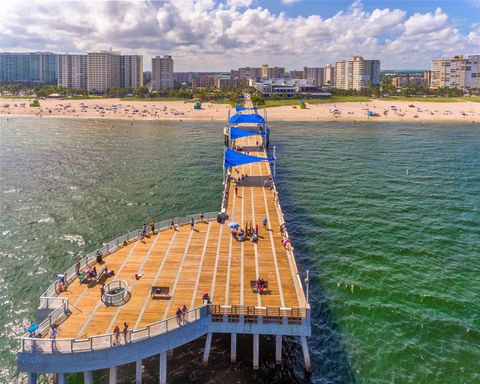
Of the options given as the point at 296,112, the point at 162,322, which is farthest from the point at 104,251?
the point at 296,112

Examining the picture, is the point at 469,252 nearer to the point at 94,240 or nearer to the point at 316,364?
the point at 316,364

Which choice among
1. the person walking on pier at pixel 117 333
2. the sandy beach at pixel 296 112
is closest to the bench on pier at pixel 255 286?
the person walking on pier at pixel 117 333

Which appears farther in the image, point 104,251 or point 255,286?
point 104,251

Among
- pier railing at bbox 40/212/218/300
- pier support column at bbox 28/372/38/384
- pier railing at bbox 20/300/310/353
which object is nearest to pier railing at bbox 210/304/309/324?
pier railing at bbox 20/300/310/353

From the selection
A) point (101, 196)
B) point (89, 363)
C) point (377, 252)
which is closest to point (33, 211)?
point (101, 196)

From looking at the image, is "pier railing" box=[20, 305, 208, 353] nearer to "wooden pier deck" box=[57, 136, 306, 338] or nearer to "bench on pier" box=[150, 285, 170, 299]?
"wooden pier deck" box=[57, 136, 306, 338]

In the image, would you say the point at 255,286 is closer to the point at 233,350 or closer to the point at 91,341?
the point at 233,350
